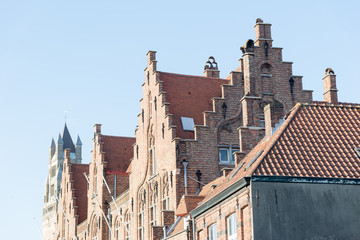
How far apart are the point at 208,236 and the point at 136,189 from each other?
1541 cm

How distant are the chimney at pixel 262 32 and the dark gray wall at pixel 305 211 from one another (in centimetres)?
1635

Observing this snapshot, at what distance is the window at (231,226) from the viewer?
25344mm

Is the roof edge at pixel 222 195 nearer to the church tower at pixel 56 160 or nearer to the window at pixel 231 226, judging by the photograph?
the window at pixel 231 226

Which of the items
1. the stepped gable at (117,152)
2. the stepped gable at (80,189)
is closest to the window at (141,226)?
the stepped gable at (117,152)

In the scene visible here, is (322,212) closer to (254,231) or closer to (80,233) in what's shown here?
(254,231)

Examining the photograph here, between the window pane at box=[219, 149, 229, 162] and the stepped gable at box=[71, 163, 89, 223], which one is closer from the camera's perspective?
the window pane at box=[219, 149, 229, 162]

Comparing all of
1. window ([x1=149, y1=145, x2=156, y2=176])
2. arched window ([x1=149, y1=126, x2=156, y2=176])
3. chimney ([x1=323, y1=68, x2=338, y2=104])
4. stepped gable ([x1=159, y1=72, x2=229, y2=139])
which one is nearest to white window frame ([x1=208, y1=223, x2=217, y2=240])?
stepped gable ([x1=159, y1=72, x2=229, y2=139])

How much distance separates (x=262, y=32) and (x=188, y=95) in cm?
542

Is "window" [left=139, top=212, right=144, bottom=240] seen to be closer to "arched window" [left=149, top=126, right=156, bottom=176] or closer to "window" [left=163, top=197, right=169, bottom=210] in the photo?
"arched window" [left=149, top=126, right=156, bottom=176]

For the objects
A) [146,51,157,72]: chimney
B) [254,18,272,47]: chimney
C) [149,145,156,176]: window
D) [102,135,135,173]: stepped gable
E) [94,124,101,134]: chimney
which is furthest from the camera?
[94,124,101,134]: chimney

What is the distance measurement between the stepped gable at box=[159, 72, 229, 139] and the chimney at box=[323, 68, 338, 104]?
567 cm

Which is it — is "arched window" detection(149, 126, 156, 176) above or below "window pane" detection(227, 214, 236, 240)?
above

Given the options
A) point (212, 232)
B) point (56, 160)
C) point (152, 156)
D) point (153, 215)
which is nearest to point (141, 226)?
point (153, 215)

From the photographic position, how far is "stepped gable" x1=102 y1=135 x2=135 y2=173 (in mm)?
50469
